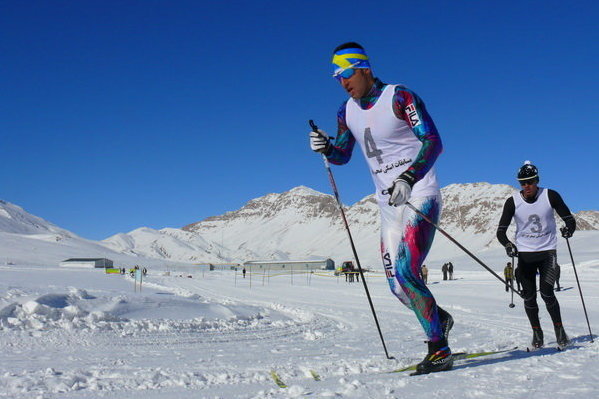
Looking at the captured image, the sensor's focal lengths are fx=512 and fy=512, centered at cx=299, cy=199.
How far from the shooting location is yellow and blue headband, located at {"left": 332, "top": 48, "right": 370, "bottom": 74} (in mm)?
4359

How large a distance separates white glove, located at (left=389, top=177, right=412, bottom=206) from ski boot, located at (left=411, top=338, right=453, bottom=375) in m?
1.23

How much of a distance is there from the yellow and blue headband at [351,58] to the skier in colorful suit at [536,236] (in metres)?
2.64

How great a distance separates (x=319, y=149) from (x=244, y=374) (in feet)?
7.02

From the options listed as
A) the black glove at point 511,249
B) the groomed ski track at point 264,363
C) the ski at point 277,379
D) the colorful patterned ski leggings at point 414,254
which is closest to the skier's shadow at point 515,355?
the groomed ski track at point 264,363

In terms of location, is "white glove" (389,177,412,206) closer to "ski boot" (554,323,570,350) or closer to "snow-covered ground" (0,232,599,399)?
"snow-covered ground" (0,232,599,399)

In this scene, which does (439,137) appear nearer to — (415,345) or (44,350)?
(415,345)

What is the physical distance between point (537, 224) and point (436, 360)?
2667mm

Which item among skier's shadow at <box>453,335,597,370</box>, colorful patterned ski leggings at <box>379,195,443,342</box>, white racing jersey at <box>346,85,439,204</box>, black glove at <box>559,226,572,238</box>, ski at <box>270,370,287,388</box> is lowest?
ski at <box>270,370,287,388</box>

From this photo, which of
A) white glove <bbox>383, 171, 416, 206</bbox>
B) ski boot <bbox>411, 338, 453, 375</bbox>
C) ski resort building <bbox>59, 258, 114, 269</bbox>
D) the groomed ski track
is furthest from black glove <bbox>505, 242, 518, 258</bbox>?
ski resort building <bbox>59, 258, 114, 269</bbox>

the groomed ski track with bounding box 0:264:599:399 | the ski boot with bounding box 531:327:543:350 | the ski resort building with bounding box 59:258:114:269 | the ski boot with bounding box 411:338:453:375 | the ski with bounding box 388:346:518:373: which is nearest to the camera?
the groomed ski track with bounding box 0:264:599:399

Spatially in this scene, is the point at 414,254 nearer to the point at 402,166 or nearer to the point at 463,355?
the point at 402,166

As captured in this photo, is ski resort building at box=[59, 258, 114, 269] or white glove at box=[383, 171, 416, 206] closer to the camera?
white glove at box=[383, 171, 416, 206]

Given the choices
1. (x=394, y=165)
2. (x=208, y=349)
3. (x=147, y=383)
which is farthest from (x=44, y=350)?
(x=394, y=165)

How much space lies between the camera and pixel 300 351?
5699 mm
